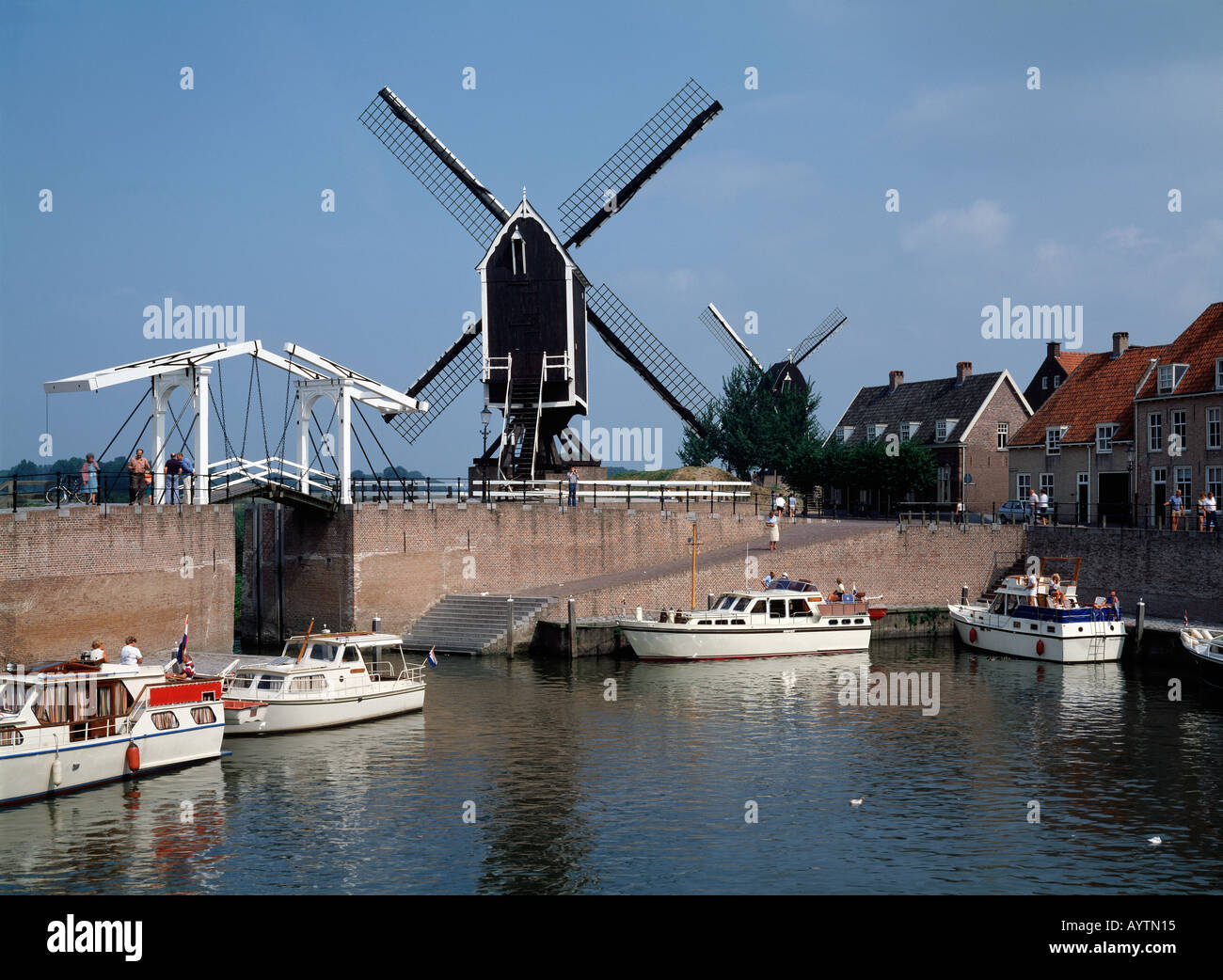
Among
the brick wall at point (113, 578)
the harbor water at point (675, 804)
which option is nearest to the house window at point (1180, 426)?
the harbor water at point (675, 804)

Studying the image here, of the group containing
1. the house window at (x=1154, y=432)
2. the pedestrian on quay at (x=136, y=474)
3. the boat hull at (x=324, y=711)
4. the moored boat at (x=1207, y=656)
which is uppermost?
the house window at (x=1154, y=432)

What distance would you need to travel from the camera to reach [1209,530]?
157 ft

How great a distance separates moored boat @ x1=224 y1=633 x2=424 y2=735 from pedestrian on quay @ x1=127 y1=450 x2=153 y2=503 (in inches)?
344

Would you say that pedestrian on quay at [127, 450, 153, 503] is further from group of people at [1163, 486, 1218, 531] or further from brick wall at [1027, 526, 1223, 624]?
group of people at [1163, 486, 1218, 531]

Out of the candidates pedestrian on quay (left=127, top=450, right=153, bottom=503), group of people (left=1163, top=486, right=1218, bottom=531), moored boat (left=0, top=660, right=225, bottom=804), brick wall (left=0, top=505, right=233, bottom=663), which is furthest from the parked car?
moored boat (left=0, top=660, right=225, bottom=804)

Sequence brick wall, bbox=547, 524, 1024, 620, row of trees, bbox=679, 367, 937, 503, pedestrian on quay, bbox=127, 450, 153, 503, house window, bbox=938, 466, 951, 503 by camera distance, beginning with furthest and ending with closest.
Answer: house window, bbox=938, 466, 951, 503
row of trees, bbox=679, 367, 937, 503
brick wall, bbox=547, 524, 1024, 620
pedestrian on quay, bbox=127, 450, 153, 503

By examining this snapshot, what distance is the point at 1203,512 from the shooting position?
159 feet

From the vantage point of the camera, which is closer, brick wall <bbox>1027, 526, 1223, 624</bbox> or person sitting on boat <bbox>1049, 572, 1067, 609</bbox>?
person sitting on boat <bbox>1049, 572, 1067, 609</bbox>

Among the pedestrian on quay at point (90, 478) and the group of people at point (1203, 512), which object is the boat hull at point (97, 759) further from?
the group of people at point (1203, 512)

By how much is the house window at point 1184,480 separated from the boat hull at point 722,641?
20.3m

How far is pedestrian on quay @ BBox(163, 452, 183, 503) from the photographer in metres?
40.0

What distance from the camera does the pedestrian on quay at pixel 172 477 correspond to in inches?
A: 1576
